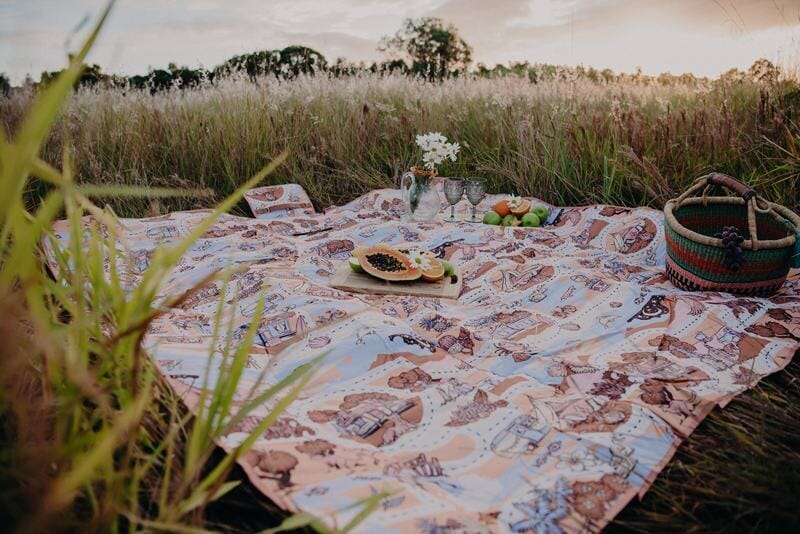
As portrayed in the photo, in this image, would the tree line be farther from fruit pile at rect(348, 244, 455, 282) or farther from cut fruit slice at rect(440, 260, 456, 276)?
cut fruit slice at rect(440, 260, 456, 276)

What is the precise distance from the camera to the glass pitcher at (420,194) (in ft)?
12.4

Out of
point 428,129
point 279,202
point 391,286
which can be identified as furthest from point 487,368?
point 428,129

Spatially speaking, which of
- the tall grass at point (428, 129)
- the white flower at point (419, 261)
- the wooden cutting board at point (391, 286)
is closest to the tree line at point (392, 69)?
the tall grass at point (428, 129)

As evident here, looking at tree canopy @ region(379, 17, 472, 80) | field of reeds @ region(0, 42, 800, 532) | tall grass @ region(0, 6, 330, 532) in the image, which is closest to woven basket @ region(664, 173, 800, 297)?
field of reeds @ region(0, 42, 800, 532)

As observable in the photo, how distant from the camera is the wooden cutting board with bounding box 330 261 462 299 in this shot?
111 inches

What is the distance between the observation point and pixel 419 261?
2.90 m

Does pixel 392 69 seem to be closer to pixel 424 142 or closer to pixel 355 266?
pixel 424 142

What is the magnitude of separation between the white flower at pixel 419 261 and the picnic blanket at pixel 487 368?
0.20 m

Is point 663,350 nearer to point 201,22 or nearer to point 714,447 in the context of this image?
point 714,447

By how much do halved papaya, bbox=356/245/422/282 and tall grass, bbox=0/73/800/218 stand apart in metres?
1.64

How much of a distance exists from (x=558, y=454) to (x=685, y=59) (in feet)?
14.1

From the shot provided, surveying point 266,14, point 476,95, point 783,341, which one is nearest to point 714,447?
point 783,341

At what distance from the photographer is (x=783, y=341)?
2305 millimetres

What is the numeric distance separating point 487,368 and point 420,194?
1822 mm
